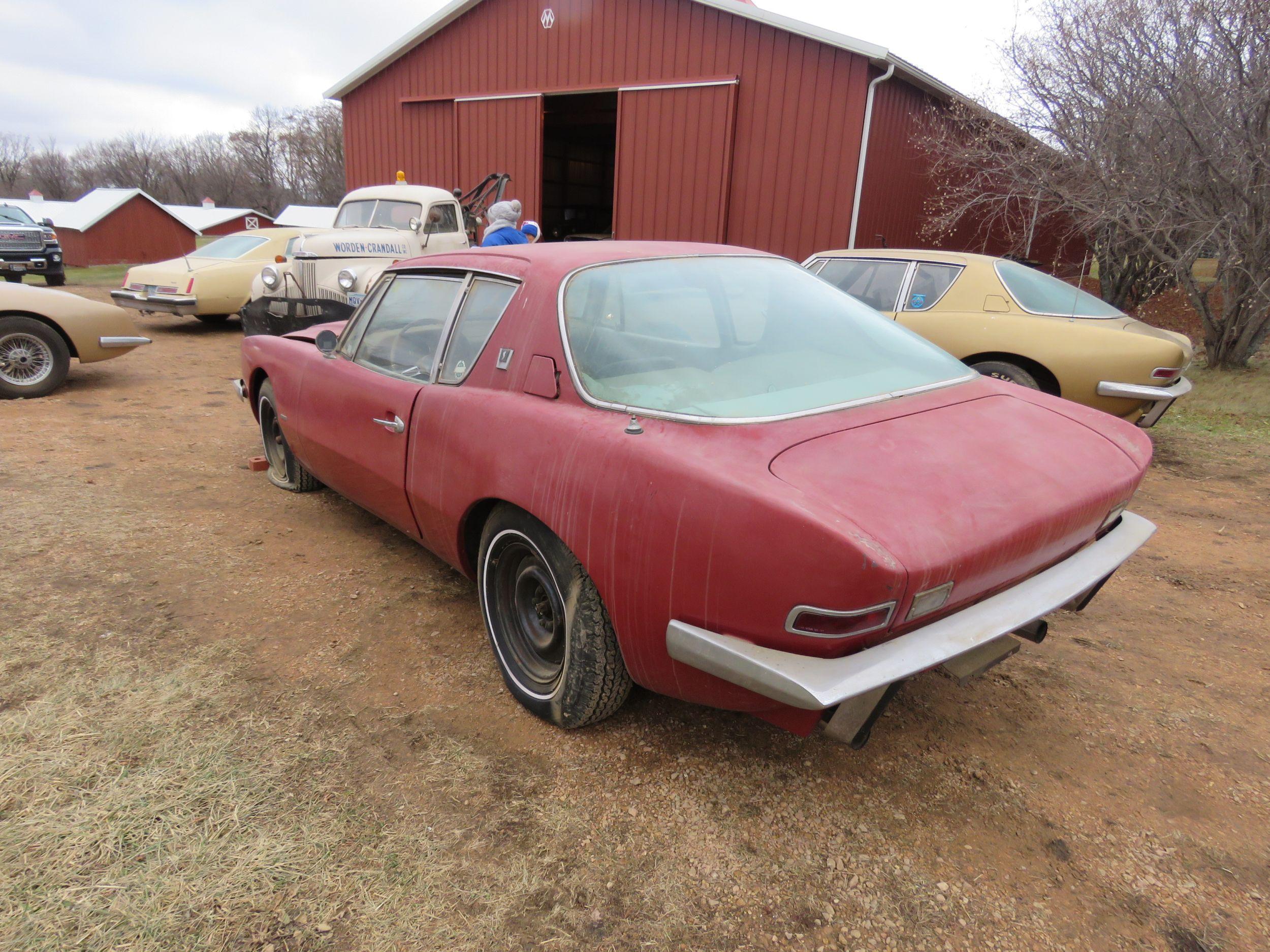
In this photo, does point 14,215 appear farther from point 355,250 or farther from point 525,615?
point 525,615

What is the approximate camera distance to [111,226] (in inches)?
905

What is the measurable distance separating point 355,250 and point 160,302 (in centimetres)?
359

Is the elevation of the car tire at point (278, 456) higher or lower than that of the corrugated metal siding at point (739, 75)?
lower

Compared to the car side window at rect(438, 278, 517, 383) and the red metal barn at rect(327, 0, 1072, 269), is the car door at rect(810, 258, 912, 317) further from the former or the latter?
the car side window at rect(438, 278, 517, 383)

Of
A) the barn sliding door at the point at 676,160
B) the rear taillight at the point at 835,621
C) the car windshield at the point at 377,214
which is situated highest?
the barn sliding door at the point at 676,160

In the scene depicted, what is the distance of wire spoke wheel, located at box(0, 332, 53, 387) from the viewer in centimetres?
651

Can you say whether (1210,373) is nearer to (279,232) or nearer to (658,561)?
(658,561)

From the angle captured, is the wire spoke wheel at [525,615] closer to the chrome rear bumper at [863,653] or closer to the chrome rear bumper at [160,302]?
the chrome rear bumper at [863,653]

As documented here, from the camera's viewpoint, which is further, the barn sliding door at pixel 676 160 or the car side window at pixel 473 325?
the barn sliding door at pixel 676 160

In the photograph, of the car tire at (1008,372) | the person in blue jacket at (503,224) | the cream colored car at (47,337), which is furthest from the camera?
the person in blue jacket at (503,224)

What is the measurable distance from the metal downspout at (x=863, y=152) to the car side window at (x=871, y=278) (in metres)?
3.46

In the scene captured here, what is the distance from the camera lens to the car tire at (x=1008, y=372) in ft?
18.0

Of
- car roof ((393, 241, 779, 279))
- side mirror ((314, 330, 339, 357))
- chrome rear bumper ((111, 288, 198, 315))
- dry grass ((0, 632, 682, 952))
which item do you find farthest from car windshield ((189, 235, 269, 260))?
dry grass ((0, 632, 682, 952))

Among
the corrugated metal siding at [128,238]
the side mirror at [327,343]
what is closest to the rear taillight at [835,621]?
the side mirror at [327,343]
